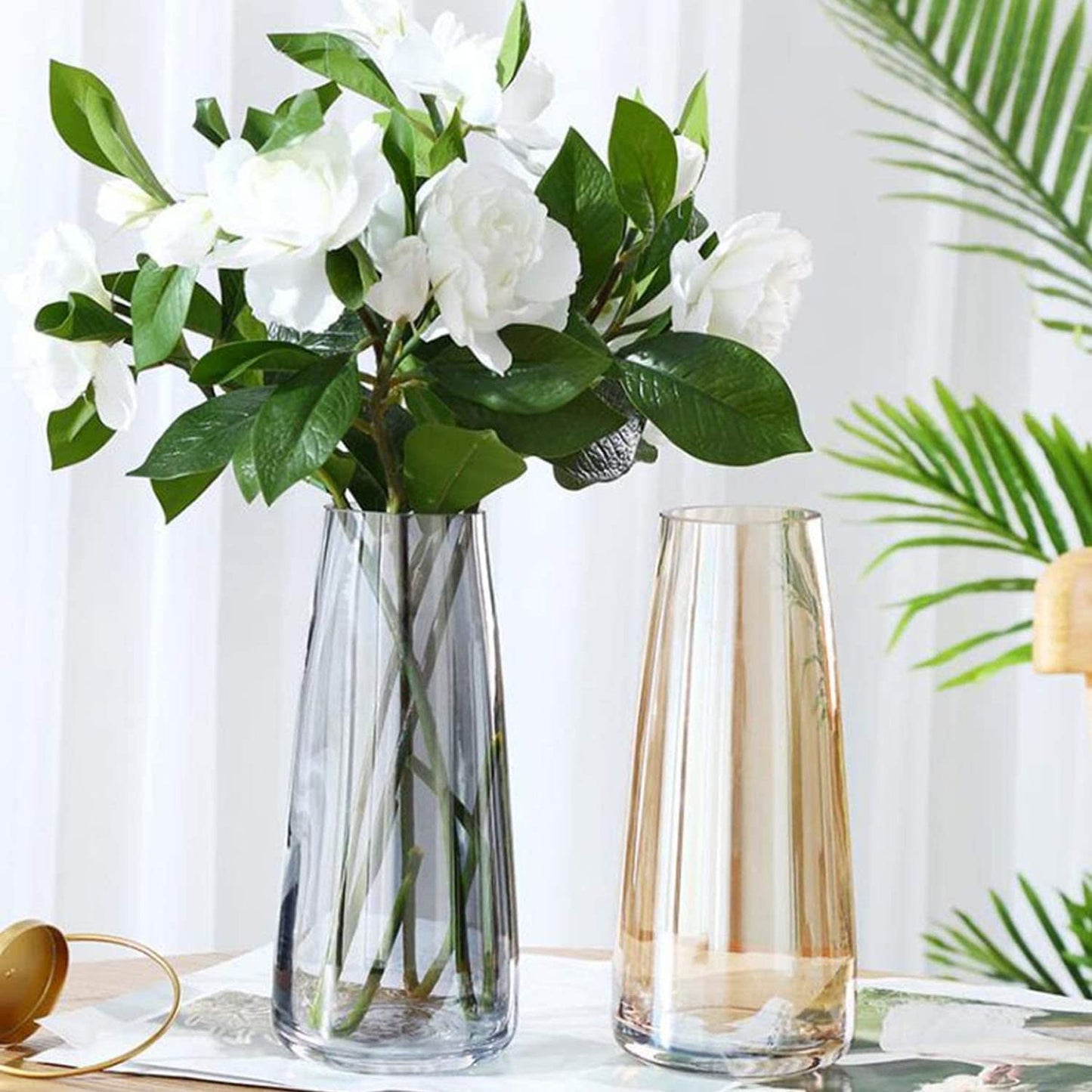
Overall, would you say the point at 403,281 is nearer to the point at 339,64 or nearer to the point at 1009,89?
the point at 339,64

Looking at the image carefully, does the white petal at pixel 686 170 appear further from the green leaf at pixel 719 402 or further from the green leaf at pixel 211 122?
the green leaf at pixel 211 122

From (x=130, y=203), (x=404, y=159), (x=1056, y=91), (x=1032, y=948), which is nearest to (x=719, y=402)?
(x=404, y=159)

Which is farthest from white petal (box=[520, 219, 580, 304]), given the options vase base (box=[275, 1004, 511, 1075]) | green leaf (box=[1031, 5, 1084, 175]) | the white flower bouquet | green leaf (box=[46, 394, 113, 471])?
green leaf (box=[1031, 5, 1084, 175])

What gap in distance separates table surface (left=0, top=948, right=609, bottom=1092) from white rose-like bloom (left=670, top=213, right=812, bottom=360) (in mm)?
401

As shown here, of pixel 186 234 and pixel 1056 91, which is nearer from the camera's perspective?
pixel 186 234

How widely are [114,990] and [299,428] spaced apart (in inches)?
16.2

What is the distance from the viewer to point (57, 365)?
0.82 metres

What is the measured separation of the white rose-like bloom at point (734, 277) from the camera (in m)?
0.81

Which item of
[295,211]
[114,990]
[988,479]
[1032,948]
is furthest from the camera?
[1032,948]

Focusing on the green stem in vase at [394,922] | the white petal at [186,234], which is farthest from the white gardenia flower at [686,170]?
the green stem in vase at [394,922]

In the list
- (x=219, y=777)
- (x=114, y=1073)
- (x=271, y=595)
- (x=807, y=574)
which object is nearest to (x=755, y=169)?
(x=271, y=595)

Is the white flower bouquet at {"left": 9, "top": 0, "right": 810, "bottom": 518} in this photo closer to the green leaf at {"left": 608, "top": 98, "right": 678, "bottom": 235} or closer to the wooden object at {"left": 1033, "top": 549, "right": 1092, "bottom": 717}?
the green leaf at {"left": 608, "top": 98, "right": 678, "bottom": 235}

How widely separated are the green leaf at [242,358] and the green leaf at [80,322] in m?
0.06

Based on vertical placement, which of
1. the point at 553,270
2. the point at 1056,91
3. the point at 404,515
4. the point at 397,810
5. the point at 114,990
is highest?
the point at 1056,91
